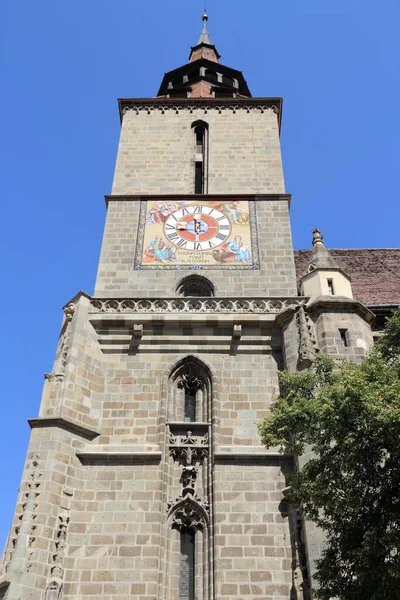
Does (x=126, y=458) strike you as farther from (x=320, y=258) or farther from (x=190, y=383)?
(x=320, y=258)


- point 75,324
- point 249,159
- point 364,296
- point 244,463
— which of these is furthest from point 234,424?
point 249,159

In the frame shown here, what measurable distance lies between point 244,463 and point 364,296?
7.79 meters

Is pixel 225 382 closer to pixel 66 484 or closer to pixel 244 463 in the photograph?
pixel 244 463

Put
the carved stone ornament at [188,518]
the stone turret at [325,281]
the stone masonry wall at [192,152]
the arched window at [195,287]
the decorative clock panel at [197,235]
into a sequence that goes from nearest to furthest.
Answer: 1. the carved stone ornament at [188,518]
2. the stone turret at [325,281]
3. the arched window at [195,287]
4. the decorative clock panel at [197,235]
5. the stone masonry wall at [192,152]

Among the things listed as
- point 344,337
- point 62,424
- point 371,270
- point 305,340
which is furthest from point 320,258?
point 62,424

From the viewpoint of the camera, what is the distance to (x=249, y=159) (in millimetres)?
20203

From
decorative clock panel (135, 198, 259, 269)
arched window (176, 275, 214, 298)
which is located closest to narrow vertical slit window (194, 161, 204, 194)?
decorative clock panel (135, 198, 259, 269)

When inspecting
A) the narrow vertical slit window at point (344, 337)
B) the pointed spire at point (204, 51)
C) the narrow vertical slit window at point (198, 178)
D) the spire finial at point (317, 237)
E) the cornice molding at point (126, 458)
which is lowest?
the cornice molding at point (126, 458)

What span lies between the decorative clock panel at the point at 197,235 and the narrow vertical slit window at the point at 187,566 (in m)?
7.01

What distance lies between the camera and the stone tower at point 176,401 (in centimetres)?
1094

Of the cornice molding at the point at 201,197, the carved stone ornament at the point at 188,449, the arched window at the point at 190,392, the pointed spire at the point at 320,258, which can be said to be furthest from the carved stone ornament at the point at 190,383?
the cornice molding at the point at 201,197

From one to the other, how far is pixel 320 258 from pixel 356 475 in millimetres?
8258

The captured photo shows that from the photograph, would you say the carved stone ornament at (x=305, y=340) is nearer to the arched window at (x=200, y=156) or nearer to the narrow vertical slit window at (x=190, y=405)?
the narrow vertical slit window at (x=190, y=405)

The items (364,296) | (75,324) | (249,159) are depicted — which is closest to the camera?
(75,324)
